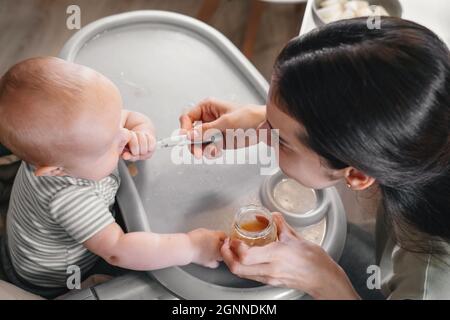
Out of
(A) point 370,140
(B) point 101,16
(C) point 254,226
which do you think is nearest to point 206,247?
(C) point 254,226

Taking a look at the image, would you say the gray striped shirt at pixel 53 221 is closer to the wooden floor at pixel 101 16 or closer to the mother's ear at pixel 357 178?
the mother's ear at pixel 357 178

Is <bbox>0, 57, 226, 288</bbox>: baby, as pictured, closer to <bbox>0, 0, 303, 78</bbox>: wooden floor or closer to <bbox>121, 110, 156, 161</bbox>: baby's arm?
<bbox>121, 110, 156, 161</bbox>: baby's arm

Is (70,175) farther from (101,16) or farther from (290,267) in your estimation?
(101,16)

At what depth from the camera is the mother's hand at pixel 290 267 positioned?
0.77 meters

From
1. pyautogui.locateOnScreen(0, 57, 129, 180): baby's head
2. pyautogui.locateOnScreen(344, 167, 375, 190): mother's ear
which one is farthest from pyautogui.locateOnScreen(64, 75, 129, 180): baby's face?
pyautogui.locateOnScreen(344, 167, 375, 190): mother's ear

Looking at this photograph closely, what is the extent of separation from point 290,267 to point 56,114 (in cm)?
41

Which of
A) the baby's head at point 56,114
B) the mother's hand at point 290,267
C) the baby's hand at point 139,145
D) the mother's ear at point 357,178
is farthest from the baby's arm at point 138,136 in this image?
the mother's ear at point 357,178

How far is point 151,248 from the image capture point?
2.54 feet

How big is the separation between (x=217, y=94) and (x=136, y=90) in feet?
0.52

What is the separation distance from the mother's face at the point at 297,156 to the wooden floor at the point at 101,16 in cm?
104

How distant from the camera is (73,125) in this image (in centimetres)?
Answer: 68

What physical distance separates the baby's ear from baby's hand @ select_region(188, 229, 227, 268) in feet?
0.73
